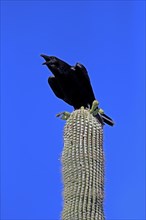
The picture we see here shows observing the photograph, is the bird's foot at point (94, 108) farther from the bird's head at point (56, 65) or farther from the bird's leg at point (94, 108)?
the bird's head at point (56, 65)

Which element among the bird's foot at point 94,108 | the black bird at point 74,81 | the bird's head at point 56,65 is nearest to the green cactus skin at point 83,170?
the bird's foot at point 94,108

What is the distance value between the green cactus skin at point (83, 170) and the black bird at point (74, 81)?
0.59m

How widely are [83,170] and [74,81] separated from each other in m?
1.34

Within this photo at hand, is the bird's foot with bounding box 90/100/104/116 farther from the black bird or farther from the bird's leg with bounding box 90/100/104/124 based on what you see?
the black bird

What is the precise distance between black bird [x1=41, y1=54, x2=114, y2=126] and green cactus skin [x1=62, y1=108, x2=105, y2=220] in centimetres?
59

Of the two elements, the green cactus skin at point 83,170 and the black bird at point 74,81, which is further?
the black bird at point 74,81

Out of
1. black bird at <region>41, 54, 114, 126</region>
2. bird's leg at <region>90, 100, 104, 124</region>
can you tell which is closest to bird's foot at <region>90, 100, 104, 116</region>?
bird's leg at <region>90, 100, 104, 124</region>

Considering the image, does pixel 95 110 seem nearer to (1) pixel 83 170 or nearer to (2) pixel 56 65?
(2) pixel 56 65

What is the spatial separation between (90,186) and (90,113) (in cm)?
97

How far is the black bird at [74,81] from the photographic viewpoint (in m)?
5.75

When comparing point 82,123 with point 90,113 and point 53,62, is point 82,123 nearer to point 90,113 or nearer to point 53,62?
point 90,113

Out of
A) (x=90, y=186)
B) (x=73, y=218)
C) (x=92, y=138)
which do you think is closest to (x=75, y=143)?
(x=92, y=138)

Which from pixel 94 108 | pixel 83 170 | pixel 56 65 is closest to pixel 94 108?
pixel 94 108

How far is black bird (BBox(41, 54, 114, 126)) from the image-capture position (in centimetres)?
575
